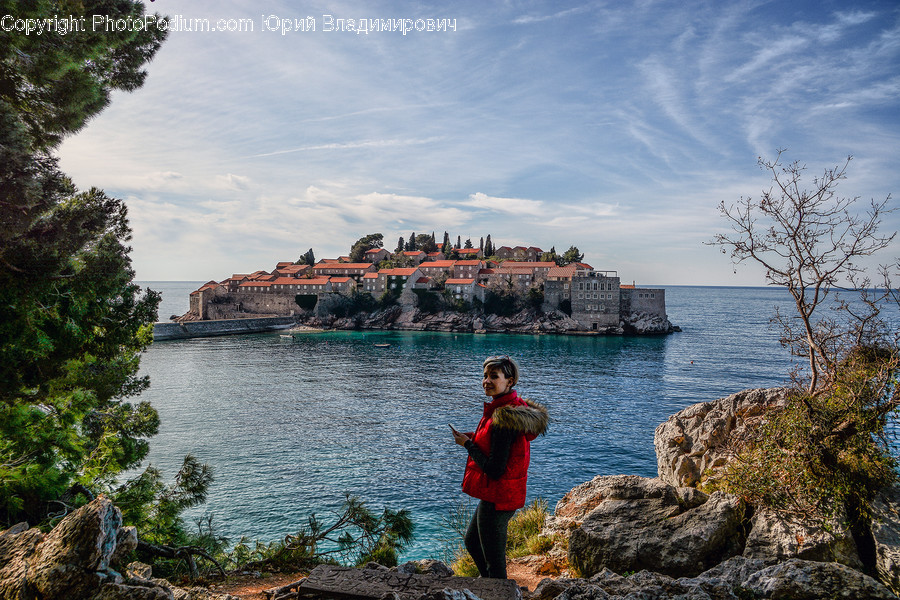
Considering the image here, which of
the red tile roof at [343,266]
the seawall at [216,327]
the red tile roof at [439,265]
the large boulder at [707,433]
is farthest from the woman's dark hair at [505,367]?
the red tile roof at [343,266]

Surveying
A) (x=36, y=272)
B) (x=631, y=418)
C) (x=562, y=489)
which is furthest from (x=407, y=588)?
(x=631, y=418)

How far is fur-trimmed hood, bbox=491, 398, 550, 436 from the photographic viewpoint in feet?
12.3

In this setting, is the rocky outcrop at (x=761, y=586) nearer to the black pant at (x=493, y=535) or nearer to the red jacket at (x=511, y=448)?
the black pant at (x=493, y=535)

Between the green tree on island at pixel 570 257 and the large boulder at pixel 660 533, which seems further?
the green tree on island at pixel 570 257

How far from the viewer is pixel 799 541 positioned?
15.5 feet

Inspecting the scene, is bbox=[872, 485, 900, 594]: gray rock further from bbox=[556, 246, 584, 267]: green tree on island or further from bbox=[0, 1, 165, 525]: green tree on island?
bbox=[556, 246, 584, 267]: green tree on island

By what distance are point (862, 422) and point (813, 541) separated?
1.38m

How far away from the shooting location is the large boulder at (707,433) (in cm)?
682

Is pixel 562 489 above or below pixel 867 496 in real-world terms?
below

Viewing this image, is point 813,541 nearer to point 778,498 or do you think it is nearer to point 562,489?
point 778,498

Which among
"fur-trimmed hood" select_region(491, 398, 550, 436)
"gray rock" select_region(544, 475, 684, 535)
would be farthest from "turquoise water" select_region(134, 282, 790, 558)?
"fur-trimmed hood" select_region(491, 398, 550, 436)

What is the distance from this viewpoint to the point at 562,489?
49.5 feet

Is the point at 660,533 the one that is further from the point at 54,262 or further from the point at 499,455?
the point at 54,262

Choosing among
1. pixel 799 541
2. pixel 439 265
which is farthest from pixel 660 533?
pixel 439 265
